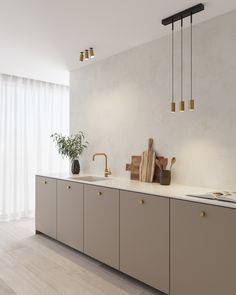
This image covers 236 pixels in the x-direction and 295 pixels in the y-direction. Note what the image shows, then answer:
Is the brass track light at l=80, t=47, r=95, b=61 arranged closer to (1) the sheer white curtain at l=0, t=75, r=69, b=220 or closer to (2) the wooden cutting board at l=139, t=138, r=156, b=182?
(2) the wooden cutting board at l=139, t=138, r=156, b=182

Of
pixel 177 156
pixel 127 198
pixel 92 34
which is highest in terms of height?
pixel 92 34

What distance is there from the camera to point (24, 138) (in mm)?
4895

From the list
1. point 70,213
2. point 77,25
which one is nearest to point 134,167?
point 70,213

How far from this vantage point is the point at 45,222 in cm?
379

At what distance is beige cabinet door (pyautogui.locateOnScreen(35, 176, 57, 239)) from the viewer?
3.63 metres

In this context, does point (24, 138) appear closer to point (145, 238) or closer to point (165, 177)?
point (165, 177)

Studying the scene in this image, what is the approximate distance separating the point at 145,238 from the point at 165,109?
1366 millimetres

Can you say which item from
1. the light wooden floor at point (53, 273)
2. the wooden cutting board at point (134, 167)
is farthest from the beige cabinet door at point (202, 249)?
the wooden cutting board at point (134, 167)

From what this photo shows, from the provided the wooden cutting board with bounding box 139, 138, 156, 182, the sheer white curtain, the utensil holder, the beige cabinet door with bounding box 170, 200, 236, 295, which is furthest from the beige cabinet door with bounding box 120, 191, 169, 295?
the sheer white curtain

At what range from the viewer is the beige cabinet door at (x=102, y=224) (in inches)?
106

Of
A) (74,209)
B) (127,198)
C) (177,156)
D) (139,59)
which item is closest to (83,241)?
Answer: (74,209)

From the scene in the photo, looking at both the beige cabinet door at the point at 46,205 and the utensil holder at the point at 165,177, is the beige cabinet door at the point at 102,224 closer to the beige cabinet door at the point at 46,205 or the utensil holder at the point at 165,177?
the utensil holder at the point at 165,177

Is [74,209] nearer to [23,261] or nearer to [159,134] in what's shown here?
[23,261]

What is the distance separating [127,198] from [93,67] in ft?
7.21
